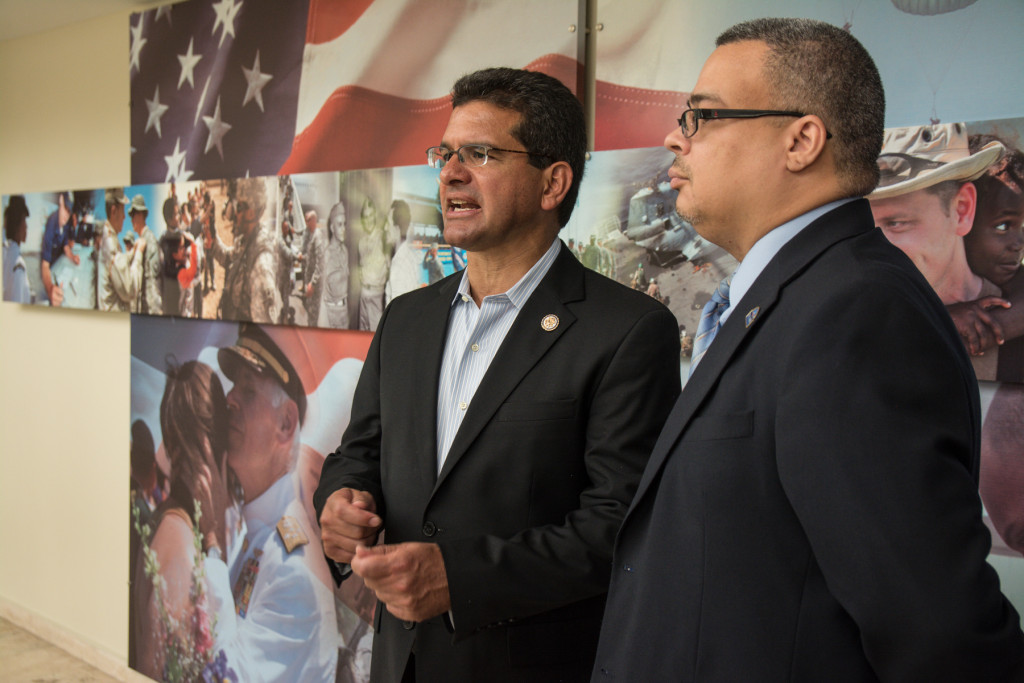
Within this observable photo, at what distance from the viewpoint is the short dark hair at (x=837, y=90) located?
1.08m

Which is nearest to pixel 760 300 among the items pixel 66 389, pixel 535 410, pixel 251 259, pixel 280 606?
pixel 535 410

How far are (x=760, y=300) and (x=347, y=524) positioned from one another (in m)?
0.92

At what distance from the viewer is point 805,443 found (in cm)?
91

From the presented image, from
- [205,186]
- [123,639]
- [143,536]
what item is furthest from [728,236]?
[123,639]

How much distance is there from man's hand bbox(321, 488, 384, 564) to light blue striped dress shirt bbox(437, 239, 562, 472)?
0.54 feet

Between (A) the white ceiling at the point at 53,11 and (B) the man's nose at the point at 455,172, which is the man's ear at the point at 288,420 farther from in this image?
(A) the white ceiling at the point at 53,11

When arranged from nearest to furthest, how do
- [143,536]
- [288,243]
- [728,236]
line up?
[728,236], [288,243], [143,536]

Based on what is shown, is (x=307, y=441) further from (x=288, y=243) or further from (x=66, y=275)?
(x=66, y=275)


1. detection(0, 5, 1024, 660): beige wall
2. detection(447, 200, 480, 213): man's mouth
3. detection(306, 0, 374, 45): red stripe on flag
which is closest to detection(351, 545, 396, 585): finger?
detection(447, 200, 480, 213): man's mouth

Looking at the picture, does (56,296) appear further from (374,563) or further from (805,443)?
(805,443)

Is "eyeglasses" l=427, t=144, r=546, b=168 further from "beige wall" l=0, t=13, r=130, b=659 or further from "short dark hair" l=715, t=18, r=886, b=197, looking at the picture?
"beige wall" l=0, t=13, r=130, b=659

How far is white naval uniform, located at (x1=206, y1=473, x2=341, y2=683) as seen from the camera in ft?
9.63

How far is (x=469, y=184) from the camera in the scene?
1680mm

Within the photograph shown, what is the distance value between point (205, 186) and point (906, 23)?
244cm
